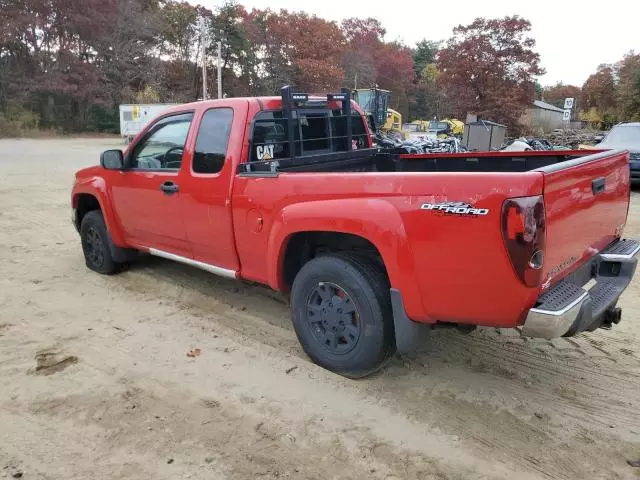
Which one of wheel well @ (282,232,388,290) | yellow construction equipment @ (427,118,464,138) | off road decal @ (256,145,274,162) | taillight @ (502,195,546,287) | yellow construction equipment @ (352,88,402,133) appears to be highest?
yellow construction equipment @ (352,88,402,133)

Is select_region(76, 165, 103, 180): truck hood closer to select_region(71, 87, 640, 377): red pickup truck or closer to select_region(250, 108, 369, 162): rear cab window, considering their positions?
select_region(71, 87, 640, 377): red pickup truck

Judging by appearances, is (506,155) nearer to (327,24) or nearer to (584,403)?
(584,403)

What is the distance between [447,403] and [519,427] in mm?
437

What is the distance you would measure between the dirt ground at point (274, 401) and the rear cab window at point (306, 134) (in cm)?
143

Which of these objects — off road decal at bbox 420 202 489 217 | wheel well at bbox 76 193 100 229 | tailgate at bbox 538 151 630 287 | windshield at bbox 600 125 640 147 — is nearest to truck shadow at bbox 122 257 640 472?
tailgate at bbox 538 151 630 287

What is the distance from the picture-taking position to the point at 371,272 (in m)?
3.32

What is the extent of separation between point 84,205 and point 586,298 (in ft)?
17.3

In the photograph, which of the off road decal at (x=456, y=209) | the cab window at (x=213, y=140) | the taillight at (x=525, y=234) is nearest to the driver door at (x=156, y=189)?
the cab window at (x=213, y=140)

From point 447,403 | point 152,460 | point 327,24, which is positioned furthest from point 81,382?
point 327,24

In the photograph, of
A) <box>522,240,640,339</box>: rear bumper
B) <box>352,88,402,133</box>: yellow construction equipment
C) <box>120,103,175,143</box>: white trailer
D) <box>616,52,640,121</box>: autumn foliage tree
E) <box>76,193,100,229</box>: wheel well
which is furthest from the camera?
<box>616,52,640,121</box>: autumn foliage tree

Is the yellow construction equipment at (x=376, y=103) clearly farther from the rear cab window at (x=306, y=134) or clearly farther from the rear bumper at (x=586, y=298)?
the rear bumper at (x=586, y=298)

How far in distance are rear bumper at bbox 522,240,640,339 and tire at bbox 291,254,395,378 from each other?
2.86 ft

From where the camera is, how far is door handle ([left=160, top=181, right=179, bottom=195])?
14.8ft

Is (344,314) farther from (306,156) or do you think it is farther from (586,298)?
(306,156)
